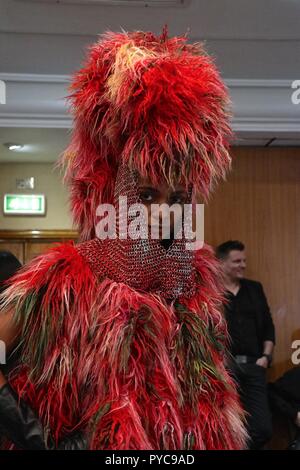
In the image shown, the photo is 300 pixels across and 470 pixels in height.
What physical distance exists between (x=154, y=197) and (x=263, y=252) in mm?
2326

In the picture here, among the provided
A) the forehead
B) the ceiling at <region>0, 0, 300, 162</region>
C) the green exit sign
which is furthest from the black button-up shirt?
the green exit sign

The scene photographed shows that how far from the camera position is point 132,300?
3.13 feet

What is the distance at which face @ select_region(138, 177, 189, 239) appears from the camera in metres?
0.99

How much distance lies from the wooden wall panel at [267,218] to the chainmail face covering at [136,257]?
219 cm

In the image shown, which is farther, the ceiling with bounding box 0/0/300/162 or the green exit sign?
the green exit sign

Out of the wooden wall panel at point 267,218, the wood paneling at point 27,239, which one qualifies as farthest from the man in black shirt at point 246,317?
the wood paneling at point 27,239

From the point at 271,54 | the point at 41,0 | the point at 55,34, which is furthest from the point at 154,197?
the point at 271,54

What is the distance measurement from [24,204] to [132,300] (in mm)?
3643

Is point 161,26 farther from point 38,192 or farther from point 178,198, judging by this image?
point 38,192

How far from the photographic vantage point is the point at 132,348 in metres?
0.93

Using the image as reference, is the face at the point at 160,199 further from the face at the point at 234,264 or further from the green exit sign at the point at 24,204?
the green exit sign at the point at 24,204

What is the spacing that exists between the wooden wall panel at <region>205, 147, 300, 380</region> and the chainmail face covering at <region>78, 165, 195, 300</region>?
219 cm

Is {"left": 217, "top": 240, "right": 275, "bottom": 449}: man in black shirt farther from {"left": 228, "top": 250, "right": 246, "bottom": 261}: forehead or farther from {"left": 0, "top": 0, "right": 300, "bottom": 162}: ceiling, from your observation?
{"left": 0, "top": 0, "right": 300, "bottom": 162}: ceiling

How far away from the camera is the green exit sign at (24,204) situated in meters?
4.42
